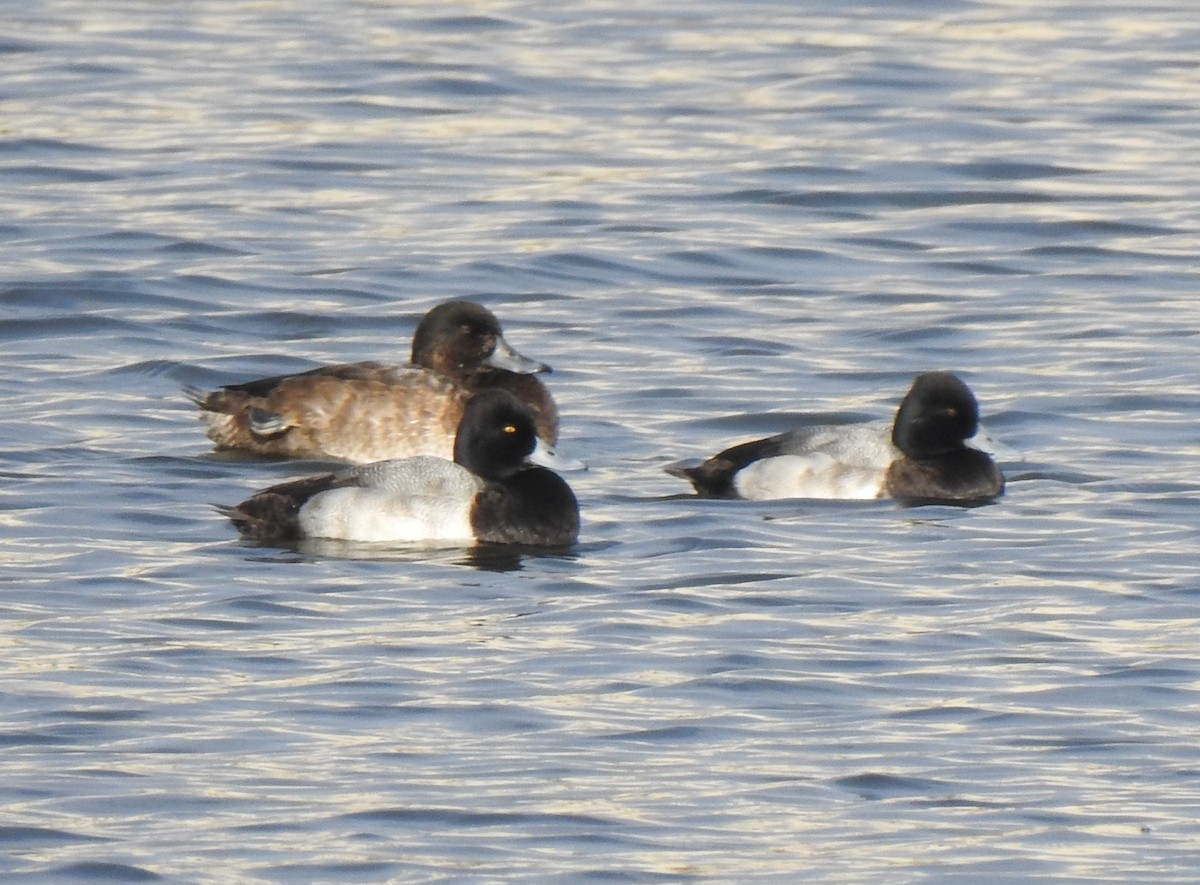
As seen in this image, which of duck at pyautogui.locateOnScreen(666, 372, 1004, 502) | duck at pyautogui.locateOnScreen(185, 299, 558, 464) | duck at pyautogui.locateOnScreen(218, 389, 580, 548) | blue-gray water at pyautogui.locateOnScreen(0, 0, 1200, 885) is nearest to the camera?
blue-gray water at pyautogui.locateOnScreen(0, 0, 1200, 885)

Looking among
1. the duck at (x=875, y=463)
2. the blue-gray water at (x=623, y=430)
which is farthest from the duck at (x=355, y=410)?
the duck at (x=875, y=463)

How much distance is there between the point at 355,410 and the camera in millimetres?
11836

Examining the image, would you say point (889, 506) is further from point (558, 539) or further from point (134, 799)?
point (134, 799)

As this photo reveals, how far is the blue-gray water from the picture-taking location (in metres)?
6.85

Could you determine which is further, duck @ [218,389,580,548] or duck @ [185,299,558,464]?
duck @ [185,299,558,464]

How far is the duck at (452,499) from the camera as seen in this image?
996 cm

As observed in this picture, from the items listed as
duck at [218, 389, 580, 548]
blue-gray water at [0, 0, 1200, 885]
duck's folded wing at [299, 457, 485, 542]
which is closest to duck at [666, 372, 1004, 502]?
blue-gray water at [0, 0, 1200, 885]

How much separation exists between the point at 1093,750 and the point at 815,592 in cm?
198

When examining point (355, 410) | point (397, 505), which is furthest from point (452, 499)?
point (355, 410)

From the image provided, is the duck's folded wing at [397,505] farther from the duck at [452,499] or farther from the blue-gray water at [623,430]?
the blue-gray water at [623,430]

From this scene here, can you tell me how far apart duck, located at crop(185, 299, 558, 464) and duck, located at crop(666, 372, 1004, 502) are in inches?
43.4

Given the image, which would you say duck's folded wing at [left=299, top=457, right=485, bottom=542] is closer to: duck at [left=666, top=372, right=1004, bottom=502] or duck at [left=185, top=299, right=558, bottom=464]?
duck at [left=666, top=372, right=1004, bottom=502]

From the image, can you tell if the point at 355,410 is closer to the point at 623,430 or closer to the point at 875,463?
the point at 623,430

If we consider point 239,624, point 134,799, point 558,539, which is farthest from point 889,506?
point 134,799
